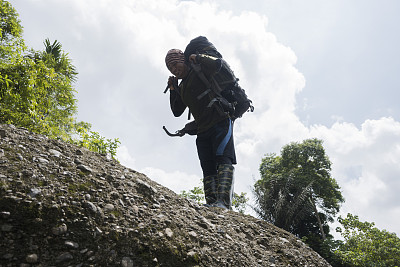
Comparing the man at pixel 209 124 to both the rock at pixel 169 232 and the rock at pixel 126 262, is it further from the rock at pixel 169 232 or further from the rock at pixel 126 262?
the rock at pixel 126 262

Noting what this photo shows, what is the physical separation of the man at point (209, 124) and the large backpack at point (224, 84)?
0.07 m

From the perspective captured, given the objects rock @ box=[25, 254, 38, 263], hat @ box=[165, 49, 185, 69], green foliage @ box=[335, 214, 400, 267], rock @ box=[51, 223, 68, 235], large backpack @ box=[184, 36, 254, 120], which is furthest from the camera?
green foliage @ box=[335, 214, 400, 267]

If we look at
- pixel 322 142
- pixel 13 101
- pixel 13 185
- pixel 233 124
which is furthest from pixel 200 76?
pixel 322 142

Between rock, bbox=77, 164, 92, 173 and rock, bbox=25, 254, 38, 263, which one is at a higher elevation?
rock, bbox=77, 164, 92, 173

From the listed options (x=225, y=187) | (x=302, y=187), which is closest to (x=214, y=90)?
(x=225, y=187)

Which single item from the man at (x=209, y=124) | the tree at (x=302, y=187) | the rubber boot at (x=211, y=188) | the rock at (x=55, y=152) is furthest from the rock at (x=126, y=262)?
the tree at (x=302, y=187)

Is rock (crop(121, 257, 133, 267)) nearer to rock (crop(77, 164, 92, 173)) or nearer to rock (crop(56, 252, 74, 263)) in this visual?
rock (crop(56, 252, 74, 263))

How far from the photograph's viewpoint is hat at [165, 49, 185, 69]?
167 inches

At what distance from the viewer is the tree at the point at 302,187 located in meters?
19.9

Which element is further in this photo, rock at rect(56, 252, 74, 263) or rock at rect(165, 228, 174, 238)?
rock at rect(165, 228, 174, 238)

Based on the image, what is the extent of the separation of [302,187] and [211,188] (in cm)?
2048

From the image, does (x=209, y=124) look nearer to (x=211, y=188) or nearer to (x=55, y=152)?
(x=211, y=188)

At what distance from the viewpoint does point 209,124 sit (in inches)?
158

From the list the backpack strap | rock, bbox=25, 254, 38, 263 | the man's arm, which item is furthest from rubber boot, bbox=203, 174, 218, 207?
rock, bbox=25, 254, 38, 263
